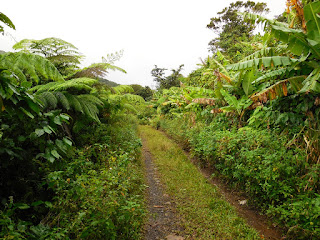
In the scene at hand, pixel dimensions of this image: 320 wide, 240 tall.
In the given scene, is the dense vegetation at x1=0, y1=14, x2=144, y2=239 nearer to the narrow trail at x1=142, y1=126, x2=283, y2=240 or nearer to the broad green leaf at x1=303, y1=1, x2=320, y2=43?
the narrow trail at x1=142, y1=126, x2=283, y2=240

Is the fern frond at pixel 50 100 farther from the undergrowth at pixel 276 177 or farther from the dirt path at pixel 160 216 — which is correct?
the undergrowth at pixel 276 177

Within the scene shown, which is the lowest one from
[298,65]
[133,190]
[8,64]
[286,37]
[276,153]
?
[133,190]

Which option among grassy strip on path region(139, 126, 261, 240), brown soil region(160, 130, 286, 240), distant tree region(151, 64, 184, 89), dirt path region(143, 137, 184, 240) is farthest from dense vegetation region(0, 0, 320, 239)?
distant tree region(151, 64, 184, 89)

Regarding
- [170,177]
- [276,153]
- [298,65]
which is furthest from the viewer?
[170,177]

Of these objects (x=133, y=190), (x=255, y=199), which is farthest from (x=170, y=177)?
(x=255, y=199)

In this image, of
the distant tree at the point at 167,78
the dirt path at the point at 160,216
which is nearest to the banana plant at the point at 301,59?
the dirt path at the point at 160,216

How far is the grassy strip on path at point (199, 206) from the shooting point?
3.01 m

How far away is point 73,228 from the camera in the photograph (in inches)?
83.2

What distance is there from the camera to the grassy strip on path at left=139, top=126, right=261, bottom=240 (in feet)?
9.87

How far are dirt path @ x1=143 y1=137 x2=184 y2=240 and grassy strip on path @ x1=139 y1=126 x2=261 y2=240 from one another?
0.14 m

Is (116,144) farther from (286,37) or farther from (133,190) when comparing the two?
(286,37)

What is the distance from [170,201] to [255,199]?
1.63m

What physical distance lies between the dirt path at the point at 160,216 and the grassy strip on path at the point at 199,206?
139 millimetres

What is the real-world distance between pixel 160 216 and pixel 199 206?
78 cm
